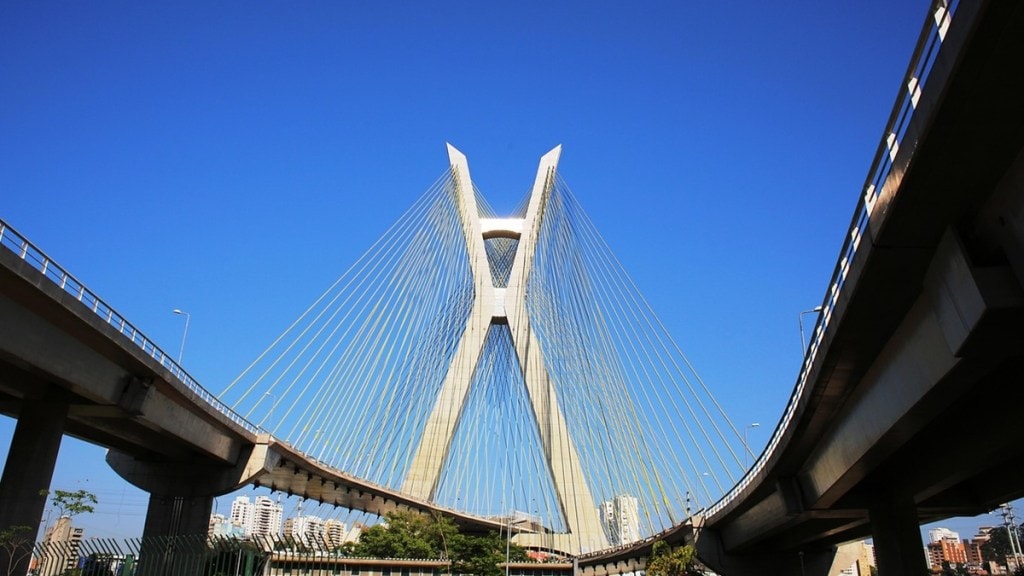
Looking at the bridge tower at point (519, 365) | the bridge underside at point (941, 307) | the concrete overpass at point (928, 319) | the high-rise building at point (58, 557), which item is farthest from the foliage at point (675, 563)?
the high-rise building at point (58, 557)

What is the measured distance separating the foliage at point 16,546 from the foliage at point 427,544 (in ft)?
95.8

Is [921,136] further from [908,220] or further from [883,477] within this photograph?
[883,477]

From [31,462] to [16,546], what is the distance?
282 cm

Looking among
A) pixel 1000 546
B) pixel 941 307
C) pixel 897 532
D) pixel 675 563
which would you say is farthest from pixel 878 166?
pixel 1000 546

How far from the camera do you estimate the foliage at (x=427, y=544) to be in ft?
155

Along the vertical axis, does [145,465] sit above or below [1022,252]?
above

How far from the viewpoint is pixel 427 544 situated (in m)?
48.0

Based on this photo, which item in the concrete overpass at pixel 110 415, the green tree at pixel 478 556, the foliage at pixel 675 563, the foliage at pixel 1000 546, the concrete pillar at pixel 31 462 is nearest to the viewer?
the concrete overpass at pixel 110 415

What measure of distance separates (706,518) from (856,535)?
6.19m

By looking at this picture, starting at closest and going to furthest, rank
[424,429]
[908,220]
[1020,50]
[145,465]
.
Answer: [1020,50] < [908,220] < [145,465] < [424,429]

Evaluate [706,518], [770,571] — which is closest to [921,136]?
[706,518]

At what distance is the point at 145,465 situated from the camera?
106ft

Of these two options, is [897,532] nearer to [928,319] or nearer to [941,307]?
[928,319]

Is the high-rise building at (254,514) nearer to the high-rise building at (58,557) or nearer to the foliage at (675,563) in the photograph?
the foliage at (675,563)
